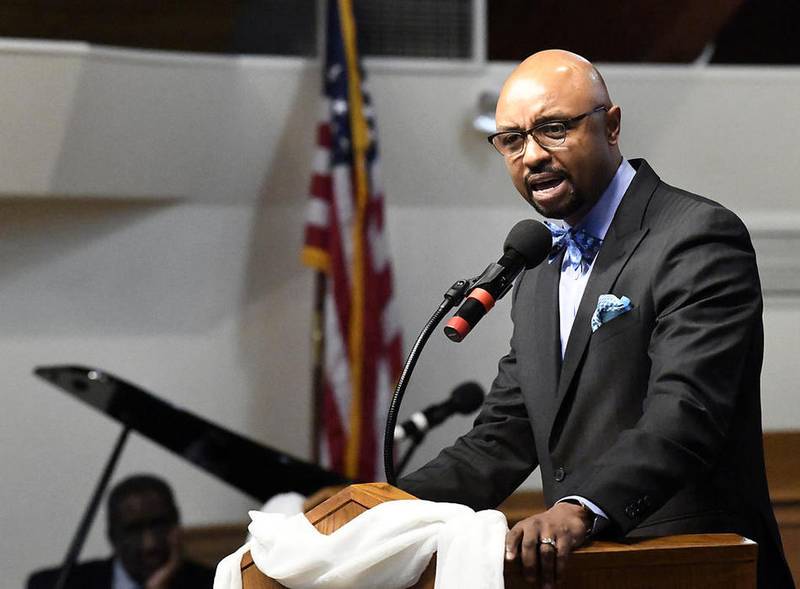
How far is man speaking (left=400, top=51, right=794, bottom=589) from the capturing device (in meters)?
1.94

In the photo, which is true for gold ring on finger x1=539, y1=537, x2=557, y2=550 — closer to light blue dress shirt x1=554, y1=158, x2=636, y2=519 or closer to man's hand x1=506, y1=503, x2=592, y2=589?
man's hand x1=506, y1=503, x2=592, y2=589

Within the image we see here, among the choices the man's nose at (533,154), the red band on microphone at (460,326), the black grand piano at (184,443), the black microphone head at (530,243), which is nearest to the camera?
the red band on microphone at (460,326)

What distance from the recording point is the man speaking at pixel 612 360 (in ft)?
6.37

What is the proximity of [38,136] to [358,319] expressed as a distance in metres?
1.80

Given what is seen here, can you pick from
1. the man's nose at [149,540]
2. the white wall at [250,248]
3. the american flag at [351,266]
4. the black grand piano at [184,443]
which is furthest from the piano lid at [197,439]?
the white wall at [250,248]

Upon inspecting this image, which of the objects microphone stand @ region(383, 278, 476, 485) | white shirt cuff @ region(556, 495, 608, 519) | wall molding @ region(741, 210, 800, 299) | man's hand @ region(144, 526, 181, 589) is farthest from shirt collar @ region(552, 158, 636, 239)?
wall molding @ region(741, 210, 800, 299)

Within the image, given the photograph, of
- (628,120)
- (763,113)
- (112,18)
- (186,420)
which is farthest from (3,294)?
(763,113)

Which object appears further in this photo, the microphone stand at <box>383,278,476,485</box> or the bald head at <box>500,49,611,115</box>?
the bald head at <box>500,49,611,115</box>

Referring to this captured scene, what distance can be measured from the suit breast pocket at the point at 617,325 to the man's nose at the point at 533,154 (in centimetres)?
30

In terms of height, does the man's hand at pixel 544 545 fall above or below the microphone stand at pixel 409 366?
below

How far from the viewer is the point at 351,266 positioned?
661 cm

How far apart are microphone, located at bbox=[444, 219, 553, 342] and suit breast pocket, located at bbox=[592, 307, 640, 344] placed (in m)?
0.16

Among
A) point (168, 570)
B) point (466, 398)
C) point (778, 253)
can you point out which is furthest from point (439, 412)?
point (778, 253)

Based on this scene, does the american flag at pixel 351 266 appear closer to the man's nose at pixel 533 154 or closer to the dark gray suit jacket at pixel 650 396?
the dark gray suit jacket at pixel 650 396
